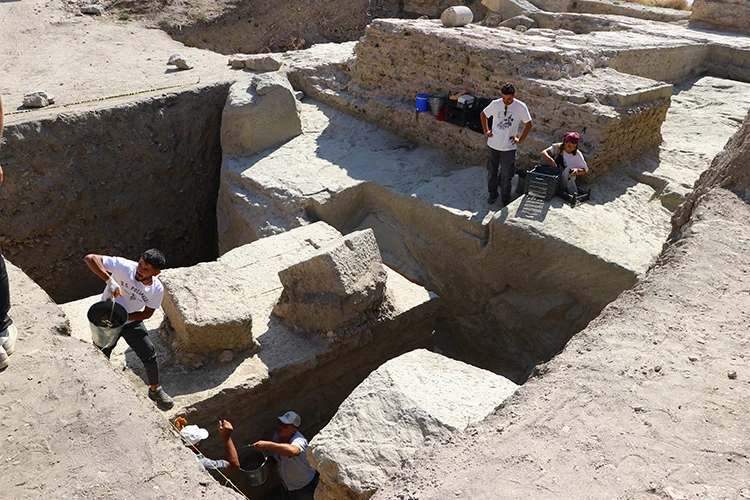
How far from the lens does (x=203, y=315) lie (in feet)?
16.4

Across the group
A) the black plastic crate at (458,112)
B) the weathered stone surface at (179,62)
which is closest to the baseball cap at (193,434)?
the black plastic crate at (458,112)

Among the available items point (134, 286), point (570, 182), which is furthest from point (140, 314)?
point (570, 182)

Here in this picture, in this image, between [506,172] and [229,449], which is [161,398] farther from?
[506,172]

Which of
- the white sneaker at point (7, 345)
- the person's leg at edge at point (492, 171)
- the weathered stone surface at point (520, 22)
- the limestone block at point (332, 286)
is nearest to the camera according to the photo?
the white sneaker at point (7, 345)

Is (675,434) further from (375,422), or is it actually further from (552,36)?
(552,36)

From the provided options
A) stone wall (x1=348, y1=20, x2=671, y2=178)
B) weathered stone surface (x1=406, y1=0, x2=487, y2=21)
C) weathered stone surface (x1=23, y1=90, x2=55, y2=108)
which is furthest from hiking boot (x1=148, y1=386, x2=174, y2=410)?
weathered stone surface (x1=406, y1=0, x2=487, y2=21)

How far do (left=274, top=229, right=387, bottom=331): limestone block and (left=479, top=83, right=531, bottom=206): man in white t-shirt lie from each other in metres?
1.88

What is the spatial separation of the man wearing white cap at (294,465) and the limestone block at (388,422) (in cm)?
115

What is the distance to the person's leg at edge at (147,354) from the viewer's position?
451cm

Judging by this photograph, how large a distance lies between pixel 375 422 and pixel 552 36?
22.2ft

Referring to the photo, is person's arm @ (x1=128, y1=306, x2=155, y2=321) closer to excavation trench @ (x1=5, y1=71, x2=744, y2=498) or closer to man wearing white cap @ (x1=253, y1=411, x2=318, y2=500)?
excavation trench @ (x1=5, y1=71, x2=744, y2=498)

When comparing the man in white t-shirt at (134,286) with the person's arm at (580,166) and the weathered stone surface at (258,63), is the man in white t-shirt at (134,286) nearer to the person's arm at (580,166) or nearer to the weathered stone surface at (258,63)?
the person's arm at (580,166)

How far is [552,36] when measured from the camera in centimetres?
869

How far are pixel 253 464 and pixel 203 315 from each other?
3.88 ft
